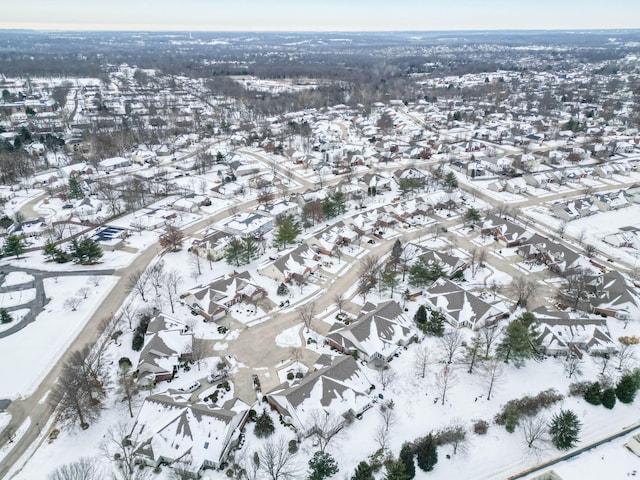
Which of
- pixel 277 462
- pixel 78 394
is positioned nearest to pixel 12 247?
pixel 78 394

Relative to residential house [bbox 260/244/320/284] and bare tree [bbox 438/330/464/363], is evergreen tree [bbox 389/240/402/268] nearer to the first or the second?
residential house [bbox 260/244/320/284]

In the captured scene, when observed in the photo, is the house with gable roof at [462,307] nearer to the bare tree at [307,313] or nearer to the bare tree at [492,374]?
the bare tree at [492,374]

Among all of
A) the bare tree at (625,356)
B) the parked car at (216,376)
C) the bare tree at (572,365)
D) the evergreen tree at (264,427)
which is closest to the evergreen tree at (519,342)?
the bare tree at (572,365)

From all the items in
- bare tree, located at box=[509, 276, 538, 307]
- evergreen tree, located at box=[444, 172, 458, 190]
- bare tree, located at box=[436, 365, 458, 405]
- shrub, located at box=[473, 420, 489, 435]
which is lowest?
bare tree, located at box=[436, 365, 458, 405]

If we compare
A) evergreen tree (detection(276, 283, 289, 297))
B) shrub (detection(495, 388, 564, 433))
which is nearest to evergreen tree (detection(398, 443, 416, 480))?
shrub (detection(495, 388, 564, 433))

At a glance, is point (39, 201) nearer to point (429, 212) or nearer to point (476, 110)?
point (429, 212)

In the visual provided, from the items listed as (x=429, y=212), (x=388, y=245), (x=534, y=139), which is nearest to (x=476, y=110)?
(x=534, y=139)
